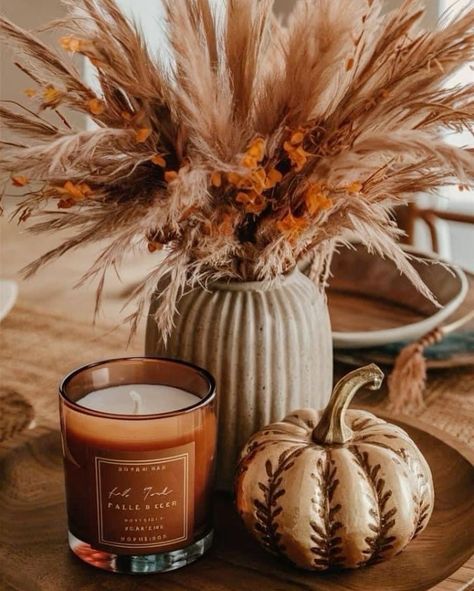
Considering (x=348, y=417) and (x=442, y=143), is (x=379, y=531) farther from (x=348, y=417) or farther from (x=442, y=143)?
(x=442, y=143)

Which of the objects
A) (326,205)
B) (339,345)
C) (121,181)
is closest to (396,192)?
(326,205)

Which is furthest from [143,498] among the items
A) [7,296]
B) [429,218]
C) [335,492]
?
[429,218]

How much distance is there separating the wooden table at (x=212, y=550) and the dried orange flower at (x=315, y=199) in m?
0.25

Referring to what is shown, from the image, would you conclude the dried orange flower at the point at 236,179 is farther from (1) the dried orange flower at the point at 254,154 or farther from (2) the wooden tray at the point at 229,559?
(2) the wooden tray at the point at 229,559

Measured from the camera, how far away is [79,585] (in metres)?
0.60

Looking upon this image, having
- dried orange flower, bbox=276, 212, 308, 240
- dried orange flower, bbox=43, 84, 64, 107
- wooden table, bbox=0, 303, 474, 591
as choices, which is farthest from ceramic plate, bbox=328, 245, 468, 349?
dried orange flower, bbox=43, 84, 64, 107

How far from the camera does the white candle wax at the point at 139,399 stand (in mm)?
613

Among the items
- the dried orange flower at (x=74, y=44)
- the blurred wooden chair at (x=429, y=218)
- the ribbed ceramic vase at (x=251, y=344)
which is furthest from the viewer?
the blurred wooden chair at (x=429, y=218)

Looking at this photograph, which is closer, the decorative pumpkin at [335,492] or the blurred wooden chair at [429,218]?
the decorative pumpkin at [335,492]

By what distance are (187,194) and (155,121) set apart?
7 cm

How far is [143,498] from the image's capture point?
58cm

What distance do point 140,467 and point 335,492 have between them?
13cm

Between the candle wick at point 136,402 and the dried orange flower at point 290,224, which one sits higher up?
the dried orange flower at point 290,224

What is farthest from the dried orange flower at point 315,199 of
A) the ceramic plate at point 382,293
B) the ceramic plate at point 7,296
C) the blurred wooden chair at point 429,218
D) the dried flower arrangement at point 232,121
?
the blurred wooden chair at point 429,218
